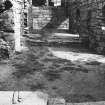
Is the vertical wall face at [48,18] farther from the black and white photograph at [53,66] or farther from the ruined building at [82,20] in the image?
the black and white photograph at [53,66]

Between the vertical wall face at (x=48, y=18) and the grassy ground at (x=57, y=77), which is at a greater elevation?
the vertical wall face at (x=48, y=18)

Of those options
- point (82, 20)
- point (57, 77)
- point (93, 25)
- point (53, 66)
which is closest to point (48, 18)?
point (82, 20)

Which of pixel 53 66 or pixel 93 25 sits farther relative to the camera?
pixel 93 25

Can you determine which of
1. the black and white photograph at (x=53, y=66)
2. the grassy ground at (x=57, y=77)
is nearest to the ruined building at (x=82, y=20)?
the black and white photograph at (x=53, y=66)

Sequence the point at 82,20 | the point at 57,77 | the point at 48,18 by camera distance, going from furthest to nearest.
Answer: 1. the point at 48,18
2. the point at 82,20
3. the point at 57,77

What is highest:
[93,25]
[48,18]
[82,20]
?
[48,18]

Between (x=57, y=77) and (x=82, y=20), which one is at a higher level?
(x=82, y=20)

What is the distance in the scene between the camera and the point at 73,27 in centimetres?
1547

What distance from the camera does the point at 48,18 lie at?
17.6 meters

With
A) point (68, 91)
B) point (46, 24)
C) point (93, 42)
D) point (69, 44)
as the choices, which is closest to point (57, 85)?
point (68, 91)

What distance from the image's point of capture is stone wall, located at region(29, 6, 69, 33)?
17.3 m

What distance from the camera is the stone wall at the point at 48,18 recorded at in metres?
17.3

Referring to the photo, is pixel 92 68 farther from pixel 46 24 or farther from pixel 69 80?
pixel 46 24

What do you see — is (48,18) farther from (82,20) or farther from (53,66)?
(53,66)
